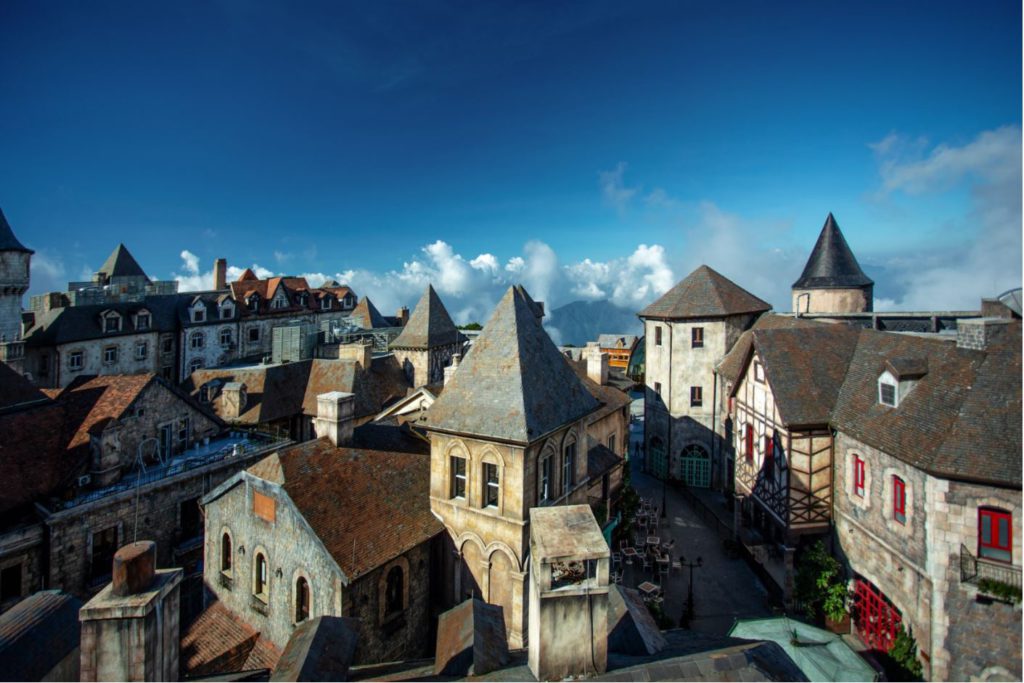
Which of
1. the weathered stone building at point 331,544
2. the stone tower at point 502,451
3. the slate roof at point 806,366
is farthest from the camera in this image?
the slate roof at point 806,366

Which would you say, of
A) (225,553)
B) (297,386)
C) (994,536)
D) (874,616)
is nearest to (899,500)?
(994,536)

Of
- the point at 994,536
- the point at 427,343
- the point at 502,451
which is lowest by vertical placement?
the point at 994,536

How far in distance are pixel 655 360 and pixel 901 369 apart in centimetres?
1806

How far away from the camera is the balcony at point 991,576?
16.0 m

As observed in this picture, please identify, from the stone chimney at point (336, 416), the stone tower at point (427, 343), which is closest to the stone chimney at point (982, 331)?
the stone chimney at point (336, 416)

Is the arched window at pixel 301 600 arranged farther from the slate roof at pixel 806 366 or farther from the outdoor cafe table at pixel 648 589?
the slate roof at pixel 806 366

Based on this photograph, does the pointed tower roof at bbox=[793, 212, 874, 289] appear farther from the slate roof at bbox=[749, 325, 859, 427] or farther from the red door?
the red door

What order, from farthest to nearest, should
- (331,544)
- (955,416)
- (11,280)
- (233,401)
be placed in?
(11,280), (233,401), (955,416), (331,544)

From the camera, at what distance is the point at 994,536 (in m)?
16.5

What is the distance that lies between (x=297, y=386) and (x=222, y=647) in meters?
24.0

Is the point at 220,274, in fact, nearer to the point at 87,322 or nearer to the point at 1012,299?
the point at 87,322

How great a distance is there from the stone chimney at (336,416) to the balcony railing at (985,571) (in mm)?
18937

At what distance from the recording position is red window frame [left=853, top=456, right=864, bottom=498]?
70.2 feet

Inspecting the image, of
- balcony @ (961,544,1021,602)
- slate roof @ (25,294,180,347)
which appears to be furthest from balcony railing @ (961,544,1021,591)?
slate roof @ (25,294,180,347)
